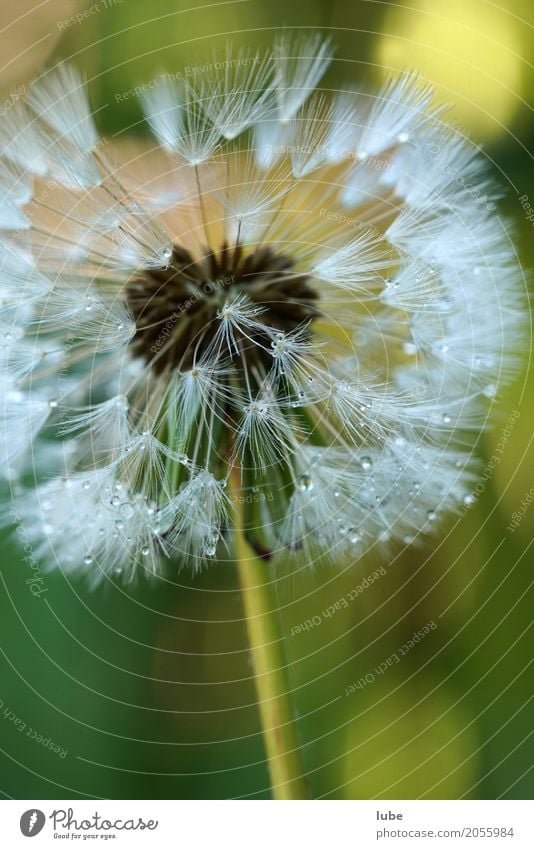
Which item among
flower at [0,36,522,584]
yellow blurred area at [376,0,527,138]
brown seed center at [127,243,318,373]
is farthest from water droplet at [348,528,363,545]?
yellow blurred area at [376,0,527,138]

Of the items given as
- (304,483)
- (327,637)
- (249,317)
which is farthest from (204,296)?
(327,637)

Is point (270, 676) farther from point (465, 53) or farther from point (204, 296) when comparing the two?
point (465, 53)

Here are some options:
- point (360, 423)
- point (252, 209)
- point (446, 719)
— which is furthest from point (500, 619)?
point (252, 209)

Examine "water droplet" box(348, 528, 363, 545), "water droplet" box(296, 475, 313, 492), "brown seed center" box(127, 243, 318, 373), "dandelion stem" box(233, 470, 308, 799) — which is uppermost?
"brown seed center" box(127, 243, 318, 373)

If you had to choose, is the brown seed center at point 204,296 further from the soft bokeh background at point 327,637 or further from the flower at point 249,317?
the soft bokeh background at point 327,637

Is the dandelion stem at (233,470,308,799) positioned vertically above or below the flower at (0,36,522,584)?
below

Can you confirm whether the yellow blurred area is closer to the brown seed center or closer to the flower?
the flower
